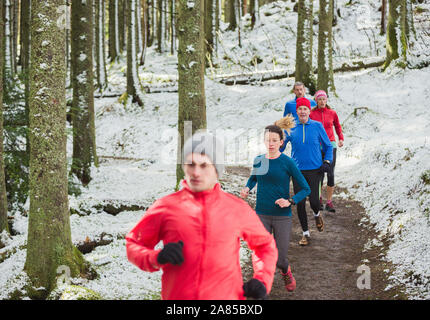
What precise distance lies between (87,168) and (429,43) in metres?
14.9

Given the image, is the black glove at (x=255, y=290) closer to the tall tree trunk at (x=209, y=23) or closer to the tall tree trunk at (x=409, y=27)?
the tall tree trunk at (x=409, y=27)

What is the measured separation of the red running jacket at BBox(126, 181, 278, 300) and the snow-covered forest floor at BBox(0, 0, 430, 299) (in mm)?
2994

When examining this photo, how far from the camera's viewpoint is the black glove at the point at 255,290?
7.98ft

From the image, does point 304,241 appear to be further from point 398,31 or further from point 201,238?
point 398,31

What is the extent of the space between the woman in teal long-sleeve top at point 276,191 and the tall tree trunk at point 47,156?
2407 millimetres

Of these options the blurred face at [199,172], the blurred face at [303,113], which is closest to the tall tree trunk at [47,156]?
the blurred face at [199,172]

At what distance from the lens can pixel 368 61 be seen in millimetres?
19656

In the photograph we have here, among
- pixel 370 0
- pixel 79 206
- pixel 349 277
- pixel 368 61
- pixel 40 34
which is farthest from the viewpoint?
pixel 370 0

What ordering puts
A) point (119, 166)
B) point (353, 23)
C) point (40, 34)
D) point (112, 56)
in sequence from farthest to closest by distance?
point (112, 56), point (353, 23), point (119, 166), point (40, 34)

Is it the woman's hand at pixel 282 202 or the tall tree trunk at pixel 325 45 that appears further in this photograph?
the tall tree trunk at pixel 325 45

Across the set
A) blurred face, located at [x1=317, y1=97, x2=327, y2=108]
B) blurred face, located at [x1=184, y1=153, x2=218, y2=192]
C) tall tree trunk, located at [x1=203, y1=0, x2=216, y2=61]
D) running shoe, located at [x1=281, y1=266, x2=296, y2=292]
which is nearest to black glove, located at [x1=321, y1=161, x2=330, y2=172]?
blurred face, located at [x1=317, y1=97, x2=327, y2=108]

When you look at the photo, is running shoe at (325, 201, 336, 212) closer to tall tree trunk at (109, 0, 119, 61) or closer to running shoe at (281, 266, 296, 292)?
running shoe at (281, 266, 296, 292)

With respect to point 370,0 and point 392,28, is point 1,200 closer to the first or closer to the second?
point 392,28
